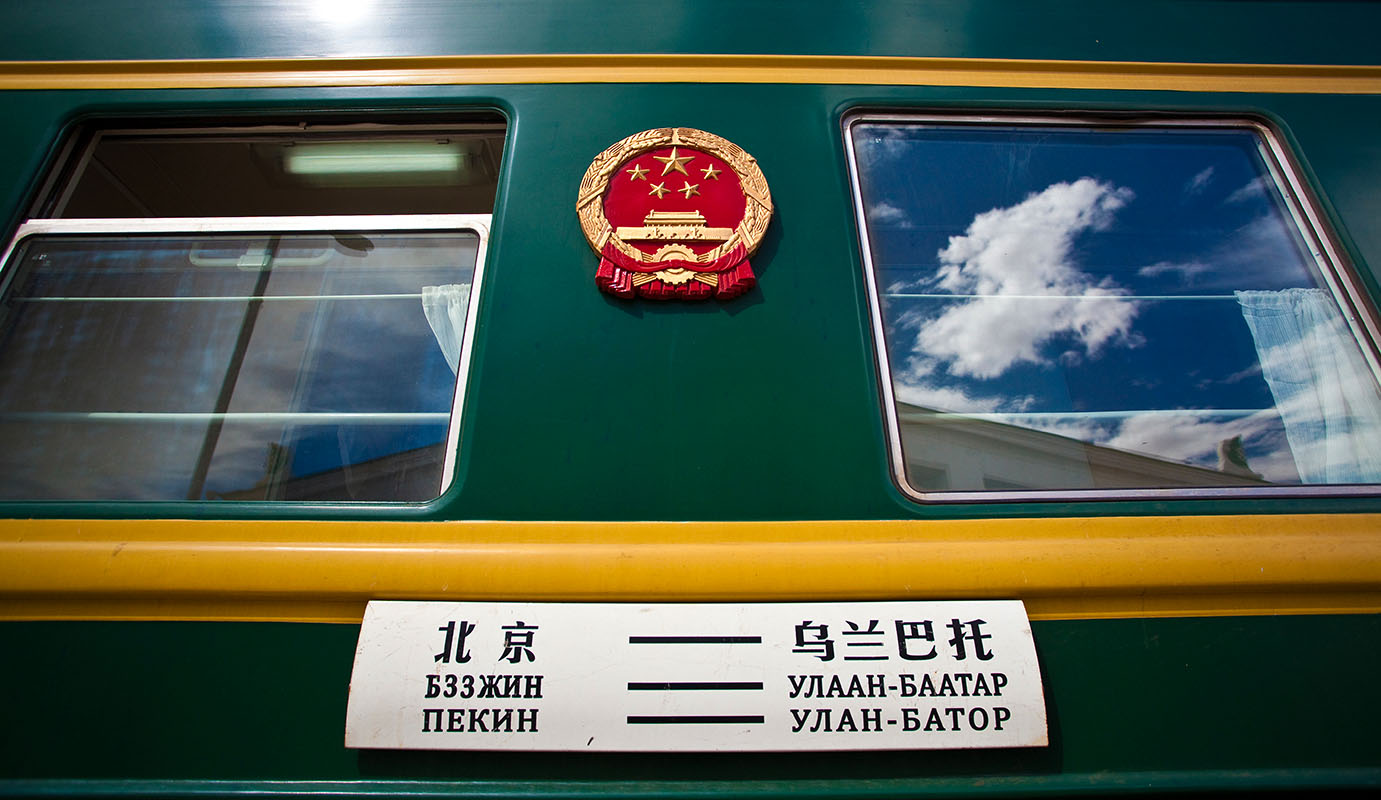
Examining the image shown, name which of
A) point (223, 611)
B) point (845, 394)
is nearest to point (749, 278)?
point (845, 394)

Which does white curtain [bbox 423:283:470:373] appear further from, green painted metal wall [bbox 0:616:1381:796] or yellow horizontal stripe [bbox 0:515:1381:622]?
green painted metal wall [bbox 0:616:1381:796]

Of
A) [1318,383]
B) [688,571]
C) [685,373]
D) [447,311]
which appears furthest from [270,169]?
[1318,383]

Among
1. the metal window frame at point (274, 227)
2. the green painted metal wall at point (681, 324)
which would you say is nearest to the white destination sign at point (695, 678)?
the green painted metal wall at point (681, 324)

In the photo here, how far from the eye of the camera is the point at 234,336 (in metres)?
1.26

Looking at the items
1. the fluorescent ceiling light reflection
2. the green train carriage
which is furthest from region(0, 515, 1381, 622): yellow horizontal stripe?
the fluorescent ceiling light reflection

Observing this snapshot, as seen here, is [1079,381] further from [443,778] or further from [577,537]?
[443,778]

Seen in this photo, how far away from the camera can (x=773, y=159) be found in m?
1.23

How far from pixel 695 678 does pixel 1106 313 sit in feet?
3.35

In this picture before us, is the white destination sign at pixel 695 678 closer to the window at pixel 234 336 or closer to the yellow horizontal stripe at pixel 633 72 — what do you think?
the window at pixel 234 336

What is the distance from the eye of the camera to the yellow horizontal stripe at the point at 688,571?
0.91 metres

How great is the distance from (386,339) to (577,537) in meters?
0.60

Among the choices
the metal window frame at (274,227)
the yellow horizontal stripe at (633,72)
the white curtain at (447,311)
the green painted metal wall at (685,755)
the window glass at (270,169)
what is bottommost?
the green painted metal wall at (685,755)

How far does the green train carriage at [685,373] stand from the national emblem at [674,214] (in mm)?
43

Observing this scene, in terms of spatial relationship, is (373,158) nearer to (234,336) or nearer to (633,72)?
(234,336)
